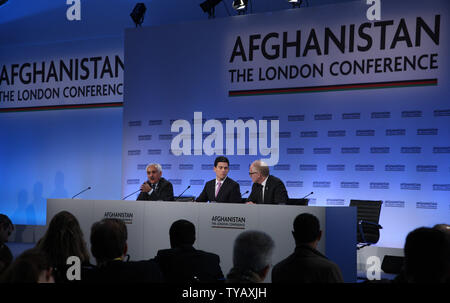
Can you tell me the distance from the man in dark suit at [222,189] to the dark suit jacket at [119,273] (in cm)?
409

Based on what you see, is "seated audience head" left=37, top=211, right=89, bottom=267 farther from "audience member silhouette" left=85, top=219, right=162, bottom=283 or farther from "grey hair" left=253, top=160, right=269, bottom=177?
"grey hair" left=253, top=160, right=269, bottom=177

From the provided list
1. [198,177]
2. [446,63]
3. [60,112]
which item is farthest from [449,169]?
[60,112]

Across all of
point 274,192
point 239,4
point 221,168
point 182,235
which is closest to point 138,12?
point 239,4

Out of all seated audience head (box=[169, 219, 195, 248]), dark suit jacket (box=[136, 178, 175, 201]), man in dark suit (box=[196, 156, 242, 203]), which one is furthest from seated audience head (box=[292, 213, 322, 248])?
dark suit jacket (box=[136, 178, 175, 201])

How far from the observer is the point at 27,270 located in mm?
1937

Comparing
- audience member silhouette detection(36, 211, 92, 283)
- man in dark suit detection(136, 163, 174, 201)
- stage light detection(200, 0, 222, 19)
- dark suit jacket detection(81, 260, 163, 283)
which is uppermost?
stage light detection(200, 0, 222, 19)

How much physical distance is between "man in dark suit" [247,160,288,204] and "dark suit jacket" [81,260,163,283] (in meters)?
3.80

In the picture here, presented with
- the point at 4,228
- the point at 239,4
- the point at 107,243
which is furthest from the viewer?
the point at 239,4

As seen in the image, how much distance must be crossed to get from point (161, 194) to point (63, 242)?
12.8 feet

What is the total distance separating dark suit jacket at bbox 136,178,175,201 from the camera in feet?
24.0

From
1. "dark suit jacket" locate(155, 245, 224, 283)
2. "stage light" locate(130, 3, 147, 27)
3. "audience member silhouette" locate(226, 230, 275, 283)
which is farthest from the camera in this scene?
"stage light" locate(130, 3, 147, 27)

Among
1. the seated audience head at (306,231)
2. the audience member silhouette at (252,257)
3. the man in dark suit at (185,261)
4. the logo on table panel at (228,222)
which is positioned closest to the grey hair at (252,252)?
the audience member silhouette at (252,257)

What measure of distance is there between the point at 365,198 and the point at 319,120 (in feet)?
4.44

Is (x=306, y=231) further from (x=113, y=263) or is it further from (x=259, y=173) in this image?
(x=259, y=173)
